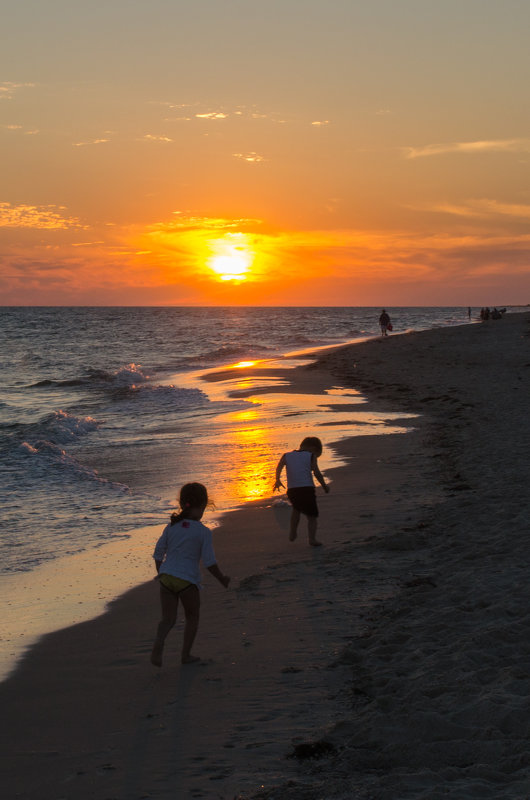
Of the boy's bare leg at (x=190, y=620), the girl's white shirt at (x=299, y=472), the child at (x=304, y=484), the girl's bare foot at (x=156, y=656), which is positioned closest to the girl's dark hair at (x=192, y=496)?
the boy's bare leg at (x=190, y=620)

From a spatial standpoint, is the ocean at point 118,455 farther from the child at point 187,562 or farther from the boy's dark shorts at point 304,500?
the child at point 187,562

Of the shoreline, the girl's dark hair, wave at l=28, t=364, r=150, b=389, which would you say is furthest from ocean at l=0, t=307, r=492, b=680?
wave at l=28, t=364, r=150, b=389

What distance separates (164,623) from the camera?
5.55 meters

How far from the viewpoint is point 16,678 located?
5512 millimetres

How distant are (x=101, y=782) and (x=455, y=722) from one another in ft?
6.58

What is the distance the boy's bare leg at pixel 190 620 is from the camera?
18.3 ft

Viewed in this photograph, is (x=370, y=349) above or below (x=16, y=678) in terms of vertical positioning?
above

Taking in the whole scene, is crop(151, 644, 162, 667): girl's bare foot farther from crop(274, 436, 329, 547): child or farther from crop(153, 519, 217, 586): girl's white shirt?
crop(274, 436, 329, 547): child

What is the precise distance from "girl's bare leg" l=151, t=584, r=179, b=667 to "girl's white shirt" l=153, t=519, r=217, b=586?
0.59 ft

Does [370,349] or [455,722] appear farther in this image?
[370,349]

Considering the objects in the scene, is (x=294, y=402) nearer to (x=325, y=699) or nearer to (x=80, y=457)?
(x=80, y=457)

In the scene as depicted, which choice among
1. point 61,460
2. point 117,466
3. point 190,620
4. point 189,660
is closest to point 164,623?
point 190,620

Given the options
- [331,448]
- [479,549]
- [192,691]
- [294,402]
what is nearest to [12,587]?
[192,691]

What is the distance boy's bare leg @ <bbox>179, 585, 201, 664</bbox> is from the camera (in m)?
5.59
